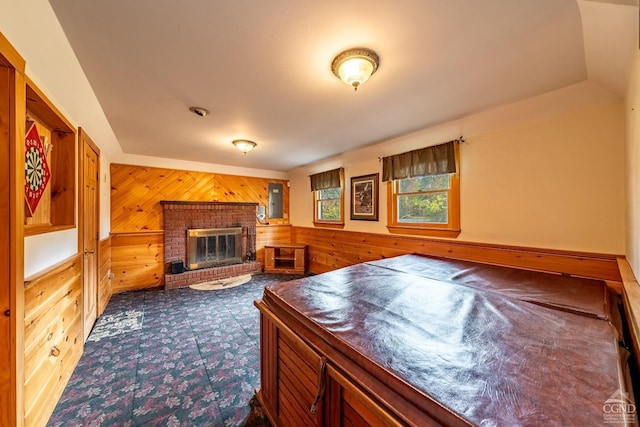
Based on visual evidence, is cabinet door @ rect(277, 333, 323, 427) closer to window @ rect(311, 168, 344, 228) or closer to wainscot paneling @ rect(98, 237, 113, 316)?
wainscot paneling @ rect(98, 237, 113, 316)

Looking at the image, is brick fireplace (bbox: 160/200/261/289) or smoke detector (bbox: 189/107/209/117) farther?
brick fireplace (bbox: 160/200/261/289)

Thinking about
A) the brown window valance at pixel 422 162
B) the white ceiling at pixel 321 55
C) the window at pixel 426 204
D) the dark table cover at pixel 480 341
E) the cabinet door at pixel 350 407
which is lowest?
the cabinet door at pixel 350 407

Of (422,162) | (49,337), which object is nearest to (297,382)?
(49,337)

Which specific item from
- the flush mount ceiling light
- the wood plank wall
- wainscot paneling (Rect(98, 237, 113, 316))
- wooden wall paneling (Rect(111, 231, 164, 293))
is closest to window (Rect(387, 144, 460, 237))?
the flush mount ceiling light

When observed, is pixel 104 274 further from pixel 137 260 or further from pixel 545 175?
pixel 545 175

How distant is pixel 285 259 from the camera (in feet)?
17.4

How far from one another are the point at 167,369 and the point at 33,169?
69.7 inches

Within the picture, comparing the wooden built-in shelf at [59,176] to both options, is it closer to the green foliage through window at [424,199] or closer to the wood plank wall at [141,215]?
the wood plank wall at [141,215]

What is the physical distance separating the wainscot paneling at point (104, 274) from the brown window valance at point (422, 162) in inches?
161

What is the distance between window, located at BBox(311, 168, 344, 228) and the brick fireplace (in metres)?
1.43

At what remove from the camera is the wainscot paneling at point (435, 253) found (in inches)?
78.4

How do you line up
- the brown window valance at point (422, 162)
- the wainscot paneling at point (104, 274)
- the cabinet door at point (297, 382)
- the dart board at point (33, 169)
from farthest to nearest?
the wainscot paneling at point (104, 274) < the brown window valance at point (422, 162) < the dart board at point (33, 169) < the cabinet door at point (297, 382)

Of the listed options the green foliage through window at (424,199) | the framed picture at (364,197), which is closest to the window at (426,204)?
the green foliage through window at (424,199)

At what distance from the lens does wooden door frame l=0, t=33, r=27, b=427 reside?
112cm
